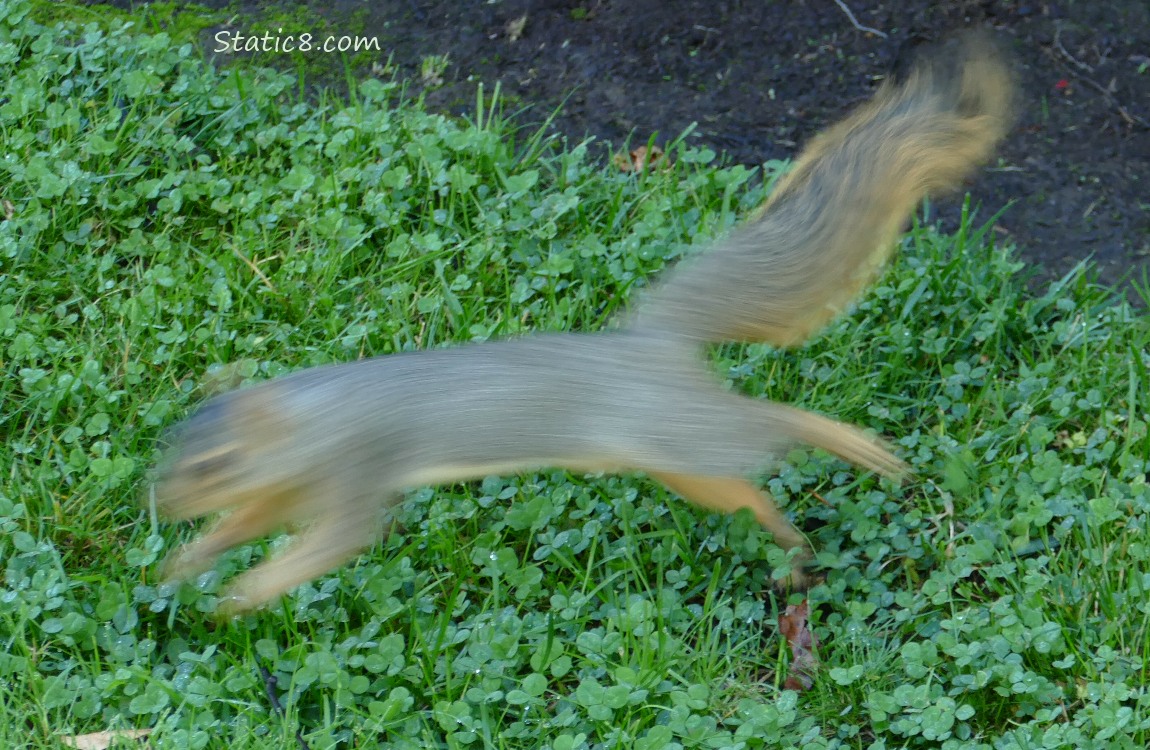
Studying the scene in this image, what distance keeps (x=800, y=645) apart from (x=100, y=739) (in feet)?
4.58

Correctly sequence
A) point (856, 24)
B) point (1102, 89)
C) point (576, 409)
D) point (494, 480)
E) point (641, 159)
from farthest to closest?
point (856, 24) < point (1102, 89) < point (641, 159) < point (494, 480) < point (576, 409)

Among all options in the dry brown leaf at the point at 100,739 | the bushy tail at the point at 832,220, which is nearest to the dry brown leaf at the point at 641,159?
the bushy tail at the point at 832,220

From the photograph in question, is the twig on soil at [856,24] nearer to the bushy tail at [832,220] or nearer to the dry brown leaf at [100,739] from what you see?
the bushy tail at [832,220]

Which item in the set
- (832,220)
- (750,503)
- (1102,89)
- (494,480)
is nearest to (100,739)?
(494,480)

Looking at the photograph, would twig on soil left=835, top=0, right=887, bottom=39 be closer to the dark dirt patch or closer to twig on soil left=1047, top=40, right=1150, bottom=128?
the dark dirt patch

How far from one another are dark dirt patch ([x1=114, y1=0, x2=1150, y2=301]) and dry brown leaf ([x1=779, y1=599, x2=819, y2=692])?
1.51 metres

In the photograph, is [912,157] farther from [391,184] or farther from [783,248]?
[391,184]

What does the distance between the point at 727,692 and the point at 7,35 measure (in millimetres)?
3081

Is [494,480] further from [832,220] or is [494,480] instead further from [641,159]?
[641,159]

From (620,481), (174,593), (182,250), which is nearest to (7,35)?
(182,250)

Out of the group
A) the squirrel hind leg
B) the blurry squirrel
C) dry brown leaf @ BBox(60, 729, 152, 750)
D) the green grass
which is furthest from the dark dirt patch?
dry brown leaf @ BBox(60, 729, 152, 750)

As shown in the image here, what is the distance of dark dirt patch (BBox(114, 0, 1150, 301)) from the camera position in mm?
3826

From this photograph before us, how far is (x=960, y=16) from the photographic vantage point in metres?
4.30

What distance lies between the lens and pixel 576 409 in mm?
2359
